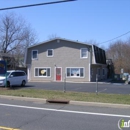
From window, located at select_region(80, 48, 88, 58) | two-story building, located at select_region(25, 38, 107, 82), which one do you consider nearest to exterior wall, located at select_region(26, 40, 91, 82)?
two-story building, located at select_region(25, 38, 107, 82)

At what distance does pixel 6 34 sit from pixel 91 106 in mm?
52895

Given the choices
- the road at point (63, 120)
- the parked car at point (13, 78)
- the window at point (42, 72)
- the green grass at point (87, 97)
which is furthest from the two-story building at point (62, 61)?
the road at point (63, 120)

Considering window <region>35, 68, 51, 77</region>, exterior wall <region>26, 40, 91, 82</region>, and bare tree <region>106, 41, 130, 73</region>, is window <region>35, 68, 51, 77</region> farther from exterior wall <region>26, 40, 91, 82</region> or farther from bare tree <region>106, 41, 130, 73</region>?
bare tree <region>106, 41, 130, 73</region>

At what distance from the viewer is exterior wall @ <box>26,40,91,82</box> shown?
34062mm

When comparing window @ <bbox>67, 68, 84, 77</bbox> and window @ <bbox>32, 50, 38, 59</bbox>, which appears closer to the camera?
window @ <bbox>67, 68, 84, 77</bbox>

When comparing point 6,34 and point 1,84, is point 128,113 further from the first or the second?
point 6,34

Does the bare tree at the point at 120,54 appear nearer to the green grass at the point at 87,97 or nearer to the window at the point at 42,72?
the window at the point at 42,72

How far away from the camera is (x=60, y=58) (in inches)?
1399

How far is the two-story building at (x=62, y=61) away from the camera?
33.8 meters

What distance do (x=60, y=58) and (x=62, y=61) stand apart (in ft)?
1.97

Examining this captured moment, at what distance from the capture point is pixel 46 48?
36656 mm

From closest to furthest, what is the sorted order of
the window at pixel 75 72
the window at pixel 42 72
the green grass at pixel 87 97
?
the green grass at pixel 87 97 < the window at pixel 75 72 < the window at pixel 42 72

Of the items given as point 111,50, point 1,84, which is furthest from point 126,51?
point 1,84

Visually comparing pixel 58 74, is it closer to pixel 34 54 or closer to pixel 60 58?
pixel 60 58
